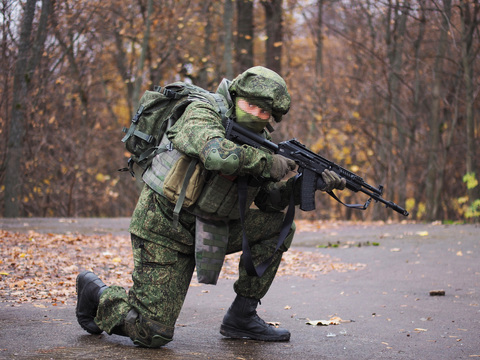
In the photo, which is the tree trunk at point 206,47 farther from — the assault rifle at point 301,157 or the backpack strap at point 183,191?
the backpack strap at point 183,191

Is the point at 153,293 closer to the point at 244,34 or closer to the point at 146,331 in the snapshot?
the point at 146,331

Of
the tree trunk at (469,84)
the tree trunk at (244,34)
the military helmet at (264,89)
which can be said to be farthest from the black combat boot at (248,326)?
the tree trunk at (244,34)

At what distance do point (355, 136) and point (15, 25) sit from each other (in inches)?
368

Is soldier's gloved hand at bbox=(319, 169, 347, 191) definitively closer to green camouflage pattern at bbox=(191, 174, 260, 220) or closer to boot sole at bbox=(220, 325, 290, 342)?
green camouflage pattern at bbox=(191, 174, 260, 220)

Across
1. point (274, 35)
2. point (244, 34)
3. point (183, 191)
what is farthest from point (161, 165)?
point (274, 35)

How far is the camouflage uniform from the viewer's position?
3463 mm

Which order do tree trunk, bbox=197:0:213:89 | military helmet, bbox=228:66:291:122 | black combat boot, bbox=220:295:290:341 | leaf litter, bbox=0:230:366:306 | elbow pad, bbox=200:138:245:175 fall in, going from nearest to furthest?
1. elbow pad, bbox=200:138:245:175
2. military helmet, bbox=228:66:291:122
3. black combat boot, bbox=220:295:290:341
4. leaf litter, bbox=0:230:366:306
5. tree trunk, bbox=197:0:213:89

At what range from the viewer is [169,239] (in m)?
3.65

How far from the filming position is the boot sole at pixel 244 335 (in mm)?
3957

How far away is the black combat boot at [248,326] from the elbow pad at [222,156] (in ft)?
3.38

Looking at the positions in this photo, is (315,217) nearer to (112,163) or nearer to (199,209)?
(112,163)

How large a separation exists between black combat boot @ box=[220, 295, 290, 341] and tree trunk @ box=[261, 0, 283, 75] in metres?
14.2

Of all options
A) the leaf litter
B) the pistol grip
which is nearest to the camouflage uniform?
the pistol grip

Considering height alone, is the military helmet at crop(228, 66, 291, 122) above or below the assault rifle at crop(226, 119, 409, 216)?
above
